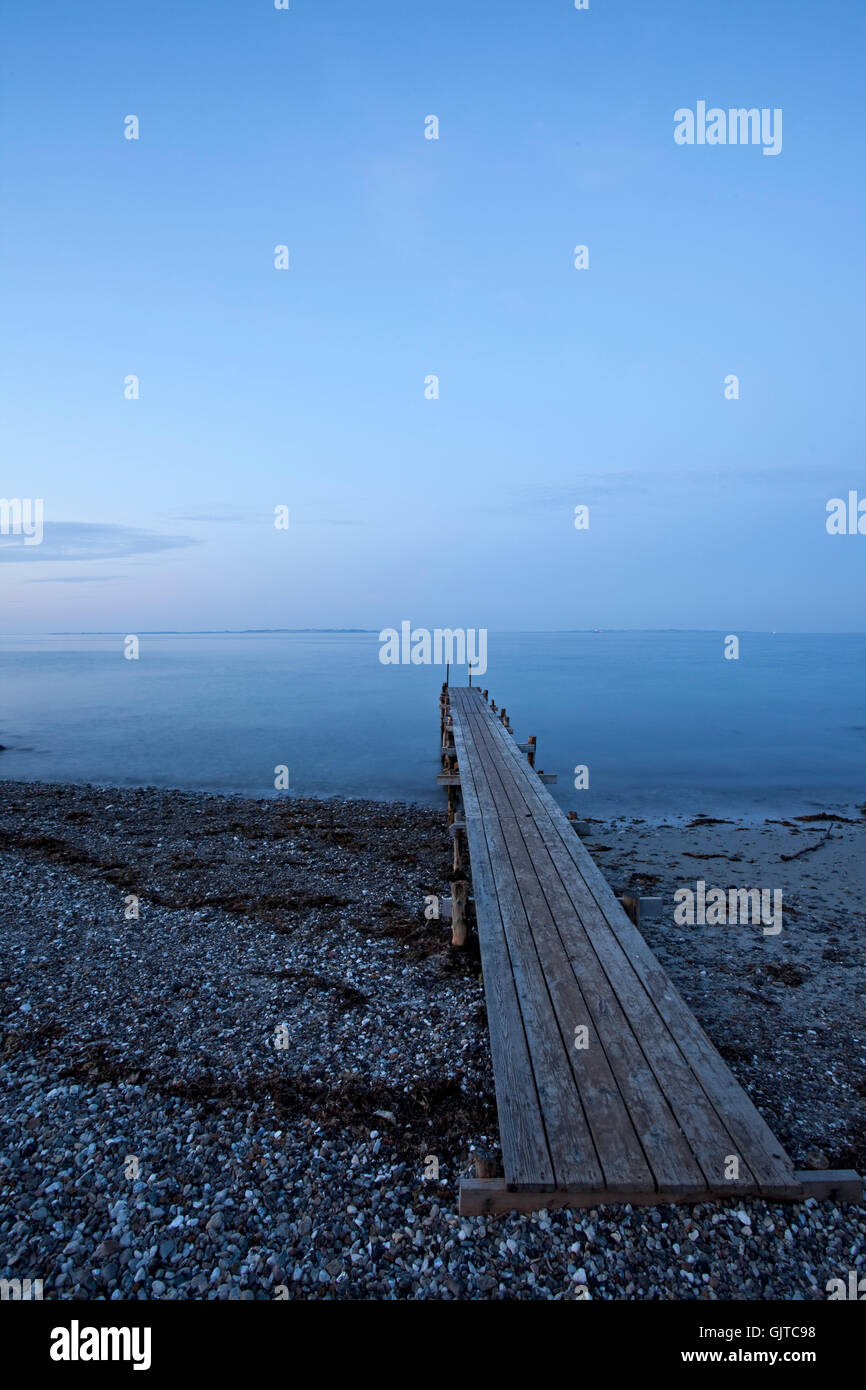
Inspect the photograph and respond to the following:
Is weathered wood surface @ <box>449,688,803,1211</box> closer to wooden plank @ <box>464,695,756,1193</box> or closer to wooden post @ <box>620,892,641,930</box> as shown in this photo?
wooden plank @ <box>464,695,756,1193</box>

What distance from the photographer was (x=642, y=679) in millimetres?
64188

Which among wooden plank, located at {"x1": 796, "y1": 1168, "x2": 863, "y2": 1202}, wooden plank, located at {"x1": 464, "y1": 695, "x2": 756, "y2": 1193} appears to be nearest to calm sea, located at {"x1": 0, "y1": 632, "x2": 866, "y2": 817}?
wooden plank, located at {"x1": 464, "y1": 695, "x2": 756, "y2": 1193}

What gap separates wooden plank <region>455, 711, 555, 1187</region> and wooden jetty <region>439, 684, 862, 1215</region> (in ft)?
0.04

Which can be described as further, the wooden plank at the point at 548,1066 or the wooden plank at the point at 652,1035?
the wooden plank at the point at 652,1035

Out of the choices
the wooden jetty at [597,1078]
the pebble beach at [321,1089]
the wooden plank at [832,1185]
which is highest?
the wooden jetty at [597,1078]

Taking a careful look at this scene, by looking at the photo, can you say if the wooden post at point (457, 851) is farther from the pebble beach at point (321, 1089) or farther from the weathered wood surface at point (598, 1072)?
the weathered wood surface at point (598, 1072)

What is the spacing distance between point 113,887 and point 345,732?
896 inches

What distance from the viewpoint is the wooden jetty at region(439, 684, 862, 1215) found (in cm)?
419

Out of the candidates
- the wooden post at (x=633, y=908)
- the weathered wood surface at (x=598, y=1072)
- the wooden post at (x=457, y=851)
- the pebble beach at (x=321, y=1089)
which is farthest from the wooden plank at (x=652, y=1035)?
the wooden post at (x=457, y=851)

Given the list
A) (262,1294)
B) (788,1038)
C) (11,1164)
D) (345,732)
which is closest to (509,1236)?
(262,1294)

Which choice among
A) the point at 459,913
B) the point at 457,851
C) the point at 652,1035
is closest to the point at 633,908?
the point at 459,913

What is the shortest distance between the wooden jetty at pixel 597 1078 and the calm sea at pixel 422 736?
12.1 metres

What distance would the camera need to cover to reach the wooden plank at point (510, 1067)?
4250 millimetres
